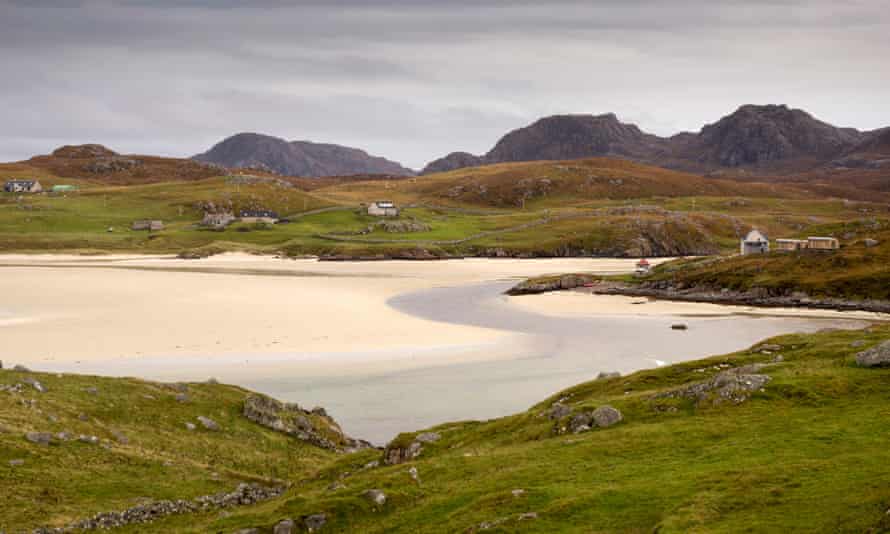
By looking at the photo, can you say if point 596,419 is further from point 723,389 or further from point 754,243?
point 754,243

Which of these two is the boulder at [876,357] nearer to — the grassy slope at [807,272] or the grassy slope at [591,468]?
the grassy slope at [591,468]

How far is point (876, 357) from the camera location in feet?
123

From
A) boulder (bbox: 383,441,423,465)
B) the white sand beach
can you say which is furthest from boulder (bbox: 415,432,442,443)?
the white sand beach

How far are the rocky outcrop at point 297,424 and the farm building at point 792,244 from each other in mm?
122390

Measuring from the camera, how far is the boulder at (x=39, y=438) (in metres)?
35.0

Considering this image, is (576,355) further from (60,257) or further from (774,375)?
(60,257)

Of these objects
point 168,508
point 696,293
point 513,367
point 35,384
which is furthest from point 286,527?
point 696,293

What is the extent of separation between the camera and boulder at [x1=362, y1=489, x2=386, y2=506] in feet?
89.9

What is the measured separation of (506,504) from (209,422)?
2439 centimetres

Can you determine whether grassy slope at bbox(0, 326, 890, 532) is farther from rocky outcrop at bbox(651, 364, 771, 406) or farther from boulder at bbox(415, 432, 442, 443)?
rocky outcrop at bbox(651, 364, 771, 406)

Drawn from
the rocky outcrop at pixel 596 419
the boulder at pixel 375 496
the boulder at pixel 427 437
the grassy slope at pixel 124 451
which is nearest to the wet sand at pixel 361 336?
the grassy slope at pixel 124 451

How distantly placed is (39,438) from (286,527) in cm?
1622

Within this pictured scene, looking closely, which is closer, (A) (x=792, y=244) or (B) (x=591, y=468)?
(B) (x=591, y=468)

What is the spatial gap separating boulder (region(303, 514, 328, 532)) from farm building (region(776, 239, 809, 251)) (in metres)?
137
